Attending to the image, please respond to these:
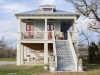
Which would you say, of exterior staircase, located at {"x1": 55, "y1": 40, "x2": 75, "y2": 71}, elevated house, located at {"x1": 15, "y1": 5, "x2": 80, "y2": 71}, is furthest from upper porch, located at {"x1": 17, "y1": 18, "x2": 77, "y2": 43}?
exterior staircase, located at {"x1": 55, "y1": 40, "x2": 75, "y2": 71}

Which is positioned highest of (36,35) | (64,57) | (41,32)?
(41,32)

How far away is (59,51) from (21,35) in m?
5.12

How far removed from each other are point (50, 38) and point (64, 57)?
5485mm

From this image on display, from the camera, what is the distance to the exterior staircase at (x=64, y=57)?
1541cm

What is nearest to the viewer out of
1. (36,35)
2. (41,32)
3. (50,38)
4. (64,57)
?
(64,57)

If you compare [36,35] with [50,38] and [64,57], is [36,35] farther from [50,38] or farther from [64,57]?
[64,57]

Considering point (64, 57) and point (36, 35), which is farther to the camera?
point (36, 35)

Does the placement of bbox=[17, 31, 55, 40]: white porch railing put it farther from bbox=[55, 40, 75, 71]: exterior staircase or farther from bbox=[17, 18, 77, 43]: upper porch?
bbox=[55, 40, 75, 71]: exterior staircase

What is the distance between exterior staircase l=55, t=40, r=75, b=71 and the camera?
15411 mm

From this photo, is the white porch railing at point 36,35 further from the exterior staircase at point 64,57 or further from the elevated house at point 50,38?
the exterior staircase at point 64,57

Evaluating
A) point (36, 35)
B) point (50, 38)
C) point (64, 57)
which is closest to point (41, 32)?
point (36, 35)

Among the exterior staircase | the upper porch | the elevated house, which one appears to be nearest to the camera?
the exterior staircase

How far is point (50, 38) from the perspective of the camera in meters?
21.9

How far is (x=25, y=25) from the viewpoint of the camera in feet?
79.9
